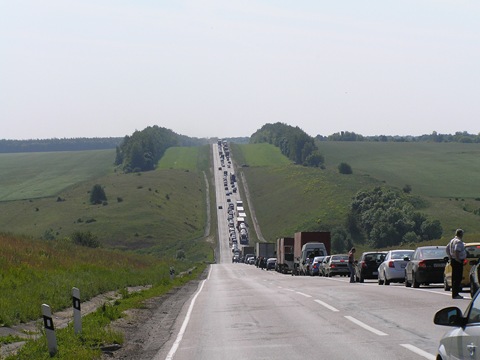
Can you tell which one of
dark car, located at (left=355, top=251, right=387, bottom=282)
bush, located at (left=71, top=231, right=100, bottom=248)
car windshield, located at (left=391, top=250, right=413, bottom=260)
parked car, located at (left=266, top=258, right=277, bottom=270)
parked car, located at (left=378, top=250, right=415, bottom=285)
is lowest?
parked car, located at (left=266, top=258, right=277, bottom=270)

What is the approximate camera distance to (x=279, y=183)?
172m

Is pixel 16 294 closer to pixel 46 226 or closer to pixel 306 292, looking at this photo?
pixel 306 292

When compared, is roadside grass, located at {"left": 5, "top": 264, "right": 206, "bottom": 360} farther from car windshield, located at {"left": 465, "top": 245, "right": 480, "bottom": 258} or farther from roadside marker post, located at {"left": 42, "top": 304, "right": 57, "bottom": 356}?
car windshield, located at {"left": 465, "top": 245, "right": 480, "bottom": 258}

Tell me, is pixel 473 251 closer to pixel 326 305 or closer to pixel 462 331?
pixel 326 305

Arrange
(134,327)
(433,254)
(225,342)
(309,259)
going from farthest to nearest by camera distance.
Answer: (309,259)
(433,254)
(134,327)
(225,342)

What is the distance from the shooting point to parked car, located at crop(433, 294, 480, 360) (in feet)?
25.2

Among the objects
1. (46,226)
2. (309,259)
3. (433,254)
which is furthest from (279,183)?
(433,254)

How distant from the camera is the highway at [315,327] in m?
14.4

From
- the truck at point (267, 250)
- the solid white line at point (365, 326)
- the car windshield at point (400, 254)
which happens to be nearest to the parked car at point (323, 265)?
the car windshield at point (400, 254)

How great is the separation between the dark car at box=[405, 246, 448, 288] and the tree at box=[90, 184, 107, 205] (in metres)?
129

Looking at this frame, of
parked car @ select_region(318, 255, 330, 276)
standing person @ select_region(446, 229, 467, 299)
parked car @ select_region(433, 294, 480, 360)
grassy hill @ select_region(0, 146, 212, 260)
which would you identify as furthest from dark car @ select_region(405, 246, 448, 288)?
grassy hill @ select_region(0, 146, 212, 260)

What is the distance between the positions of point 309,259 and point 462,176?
98936 mm

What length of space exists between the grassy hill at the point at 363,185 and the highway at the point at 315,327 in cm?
8628

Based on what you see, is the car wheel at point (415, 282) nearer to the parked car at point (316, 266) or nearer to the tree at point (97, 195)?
the parked car at point (316, 266)
